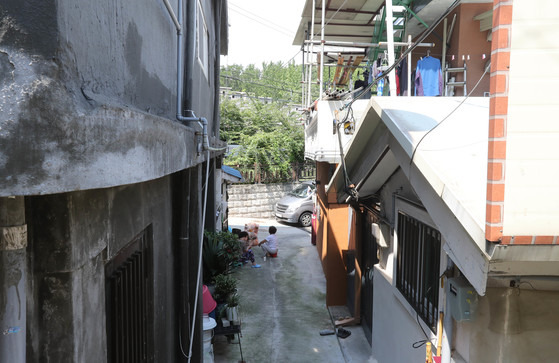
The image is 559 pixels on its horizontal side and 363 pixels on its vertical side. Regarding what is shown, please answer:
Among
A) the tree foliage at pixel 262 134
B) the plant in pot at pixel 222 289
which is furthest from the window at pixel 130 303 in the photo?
the tree foliage at pixel 262 134

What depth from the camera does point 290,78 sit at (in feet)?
175

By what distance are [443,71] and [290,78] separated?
1819 inches

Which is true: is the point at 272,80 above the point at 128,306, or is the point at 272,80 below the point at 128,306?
above

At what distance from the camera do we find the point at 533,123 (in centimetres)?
202

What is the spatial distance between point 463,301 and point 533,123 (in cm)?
158

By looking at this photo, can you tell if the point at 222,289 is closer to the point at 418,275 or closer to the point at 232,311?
the point at 232,311

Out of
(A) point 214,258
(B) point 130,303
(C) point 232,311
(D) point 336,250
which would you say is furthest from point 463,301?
(D) point 336,250

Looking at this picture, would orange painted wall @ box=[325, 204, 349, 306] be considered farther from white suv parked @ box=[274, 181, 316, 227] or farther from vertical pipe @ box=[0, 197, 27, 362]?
white suv parked @ box=[274, 181, 316, 227]

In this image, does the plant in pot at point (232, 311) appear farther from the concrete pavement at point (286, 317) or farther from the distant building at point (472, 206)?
the distant building at point (472, 206)

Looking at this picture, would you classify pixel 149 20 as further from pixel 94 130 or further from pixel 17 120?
pixel 17 120

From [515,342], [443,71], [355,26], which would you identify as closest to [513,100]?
[515,342]

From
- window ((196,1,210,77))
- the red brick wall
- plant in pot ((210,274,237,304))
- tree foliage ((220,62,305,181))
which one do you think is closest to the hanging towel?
window ((196,1,210,77))

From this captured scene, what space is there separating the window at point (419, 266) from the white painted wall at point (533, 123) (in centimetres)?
206

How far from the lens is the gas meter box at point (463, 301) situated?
9.86 feet
